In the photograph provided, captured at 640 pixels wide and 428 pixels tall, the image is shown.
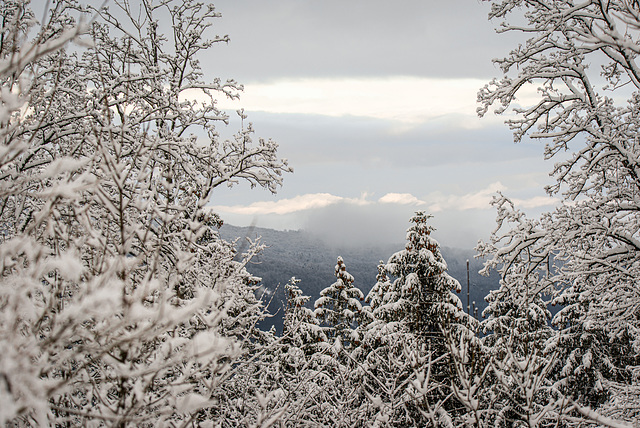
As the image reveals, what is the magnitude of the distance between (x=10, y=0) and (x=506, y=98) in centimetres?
763

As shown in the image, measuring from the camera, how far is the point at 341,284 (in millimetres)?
19094

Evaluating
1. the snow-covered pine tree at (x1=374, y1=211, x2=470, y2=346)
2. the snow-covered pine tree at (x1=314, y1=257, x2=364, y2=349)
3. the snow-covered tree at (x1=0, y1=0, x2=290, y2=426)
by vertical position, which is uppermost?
the snow-covered tree at (x1=0, y1=0, x2=290, y2=426)

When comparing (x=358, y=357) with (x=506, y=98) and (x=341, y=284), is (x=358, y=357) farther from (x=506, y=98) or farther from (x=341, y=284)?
(x=506, y=98)

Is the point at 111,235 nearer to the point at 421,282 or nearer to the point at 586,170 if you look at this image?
the point at 586,170

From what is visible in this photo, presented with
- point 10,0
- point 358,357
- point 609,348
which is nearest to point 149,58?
point 10,0

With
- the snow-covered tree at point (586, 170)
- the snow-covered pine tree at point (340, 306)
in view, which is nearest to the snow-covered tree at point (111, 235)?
the snow-covered tree at point (586, 170)

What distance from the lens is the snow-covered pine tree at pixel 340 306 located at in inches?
734

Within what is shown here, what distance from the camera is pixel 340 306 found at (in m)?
19.0

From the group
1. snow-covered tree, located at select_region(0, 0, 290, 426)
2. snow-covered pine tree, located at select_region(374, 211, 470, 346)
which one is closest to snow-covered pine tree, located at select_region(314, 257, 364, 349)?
snow-covered pine tree, located at select_region(374, 211, 470, 346)

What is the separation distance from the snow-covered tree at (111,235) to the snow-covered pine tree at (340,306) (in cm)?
945

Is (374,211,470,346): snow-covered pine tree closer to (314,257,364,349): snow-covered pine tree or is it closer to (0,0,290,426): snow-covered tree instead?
(314,257,364,349): snow-covered pine tree

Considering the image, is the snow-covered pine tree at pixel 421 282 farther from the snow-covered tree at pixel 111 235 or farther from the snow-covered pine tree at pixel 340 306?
the snow-covered tree at pixel 111 235

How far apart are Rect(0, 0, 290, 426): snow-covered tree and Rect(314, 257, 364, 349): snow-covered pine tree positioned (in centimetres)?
945

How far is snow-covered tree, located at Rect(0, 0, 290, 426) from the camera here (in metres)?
1.59
